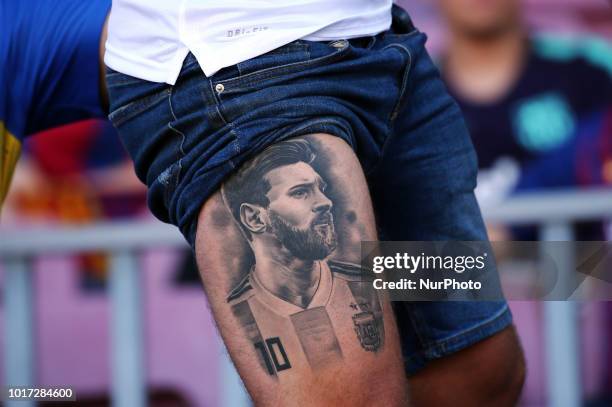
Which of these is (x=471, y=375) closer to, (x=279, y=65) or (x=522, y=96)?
(x=279, y=65)

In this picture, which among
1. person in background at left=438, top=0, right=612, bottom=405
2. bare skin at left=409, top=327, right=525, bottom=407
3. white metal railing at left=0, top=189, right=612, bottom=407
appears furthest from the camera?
person in background at left=438, top=0, right=612, bottom=405

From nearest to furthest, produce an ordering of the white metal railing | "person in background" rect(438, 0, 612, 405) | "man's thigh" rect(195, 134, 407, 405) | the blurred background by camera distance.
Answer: "man's thigh" rect(195, 134, 407, 405)
the white metal railing
the blurred background
"person in background" rect(438, 0, 612, 405)

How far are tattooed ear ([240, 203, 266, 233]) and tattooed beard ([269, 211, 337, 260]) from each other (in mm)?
16

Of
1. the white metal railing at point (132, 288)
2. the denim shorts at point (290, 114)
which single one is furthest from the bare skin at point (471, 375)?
the white metal railing at point (132, 288)

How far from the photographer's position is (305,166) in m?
1.53

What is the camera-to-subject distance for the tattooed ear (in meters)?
1.53

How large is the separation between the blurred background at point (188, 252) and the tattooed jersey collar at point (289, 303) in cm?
161

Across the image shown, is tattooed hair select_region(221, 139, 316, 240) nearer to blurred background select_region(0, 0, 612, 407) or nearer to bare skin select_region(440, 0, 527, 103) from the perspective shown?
blurred background select_region(0, 0, 612, 407)

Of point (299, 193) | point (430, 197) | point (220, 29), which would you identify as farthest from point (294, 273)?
point (430, 197)

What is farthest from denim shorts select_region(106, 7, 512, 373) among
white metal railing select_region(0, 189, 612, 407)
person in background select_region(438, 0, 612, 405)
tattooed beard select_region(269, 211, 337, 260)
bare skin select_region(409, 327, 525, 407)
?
person in background select_region(438, 0, 612, 405)

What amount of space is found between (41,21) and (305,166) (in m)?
0.74

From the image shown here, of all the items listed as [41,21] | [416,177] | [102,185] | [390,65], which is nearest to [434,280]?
[416,177]

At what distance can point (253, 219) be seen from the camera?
1530mm

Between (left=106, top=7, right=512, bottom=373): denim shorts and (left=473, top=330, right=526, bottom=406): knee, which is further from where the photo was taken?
(left=473, top=330, right=526, bottom=406): knee
